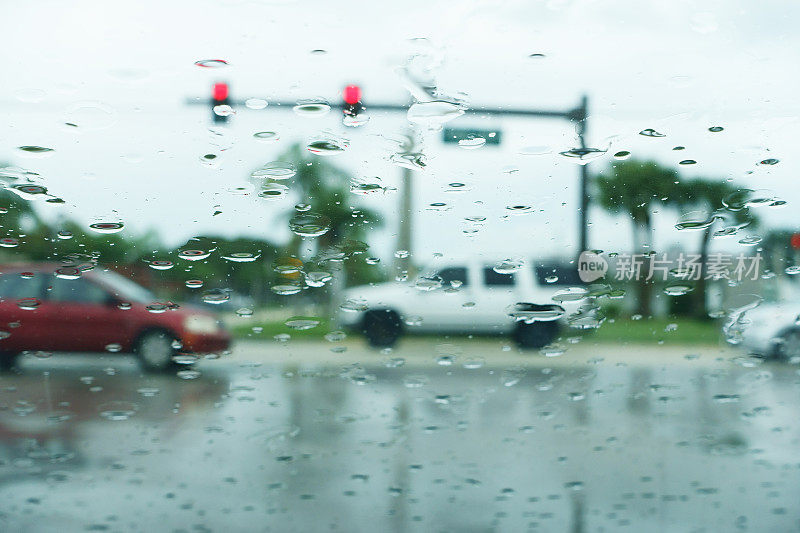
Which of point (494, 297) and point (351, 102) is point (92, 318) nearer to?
point (351, 102)

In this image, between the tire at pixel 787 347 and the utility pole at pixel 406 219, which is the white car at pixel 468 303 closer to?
the utility pole at pixel 406 219

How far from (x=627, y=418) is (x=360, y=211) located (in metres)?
1.00

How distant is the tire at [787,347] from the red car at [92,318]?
1602 millimetres

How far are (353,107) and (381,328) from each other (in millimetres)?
613

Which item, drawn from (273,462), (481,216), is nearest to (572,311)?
(481,216)

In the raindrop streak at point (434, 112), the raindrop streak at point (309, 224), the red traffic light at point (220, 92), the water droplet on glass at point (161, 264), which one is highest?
the red traffic light at point (220, 92)

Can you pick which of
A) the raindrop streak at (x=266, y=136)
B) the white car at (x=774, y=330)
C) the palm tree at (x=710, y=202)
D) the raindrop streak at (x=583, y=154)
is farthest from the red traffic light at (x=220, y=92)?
the white car at (x=774, y=330)

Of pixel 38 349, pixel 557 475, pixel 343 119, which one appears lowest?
pixel 557 475

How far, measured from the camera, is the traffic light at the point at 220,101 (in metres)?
1.77

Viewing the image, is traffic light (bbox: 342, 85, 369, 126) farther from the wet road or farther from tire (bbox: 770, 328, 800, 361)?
tire (bbox: 770, 328, 800, 361)

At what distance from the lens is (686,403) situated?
1.96 m

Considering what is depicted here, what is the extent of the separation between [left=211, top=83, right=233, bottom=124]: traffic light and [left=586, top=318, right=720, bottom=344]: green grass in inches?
47.0

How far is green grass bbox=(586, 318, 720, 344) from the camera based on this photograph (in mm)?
1881

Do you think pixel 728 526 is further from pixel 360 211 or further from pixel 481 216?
pixel 360 211
